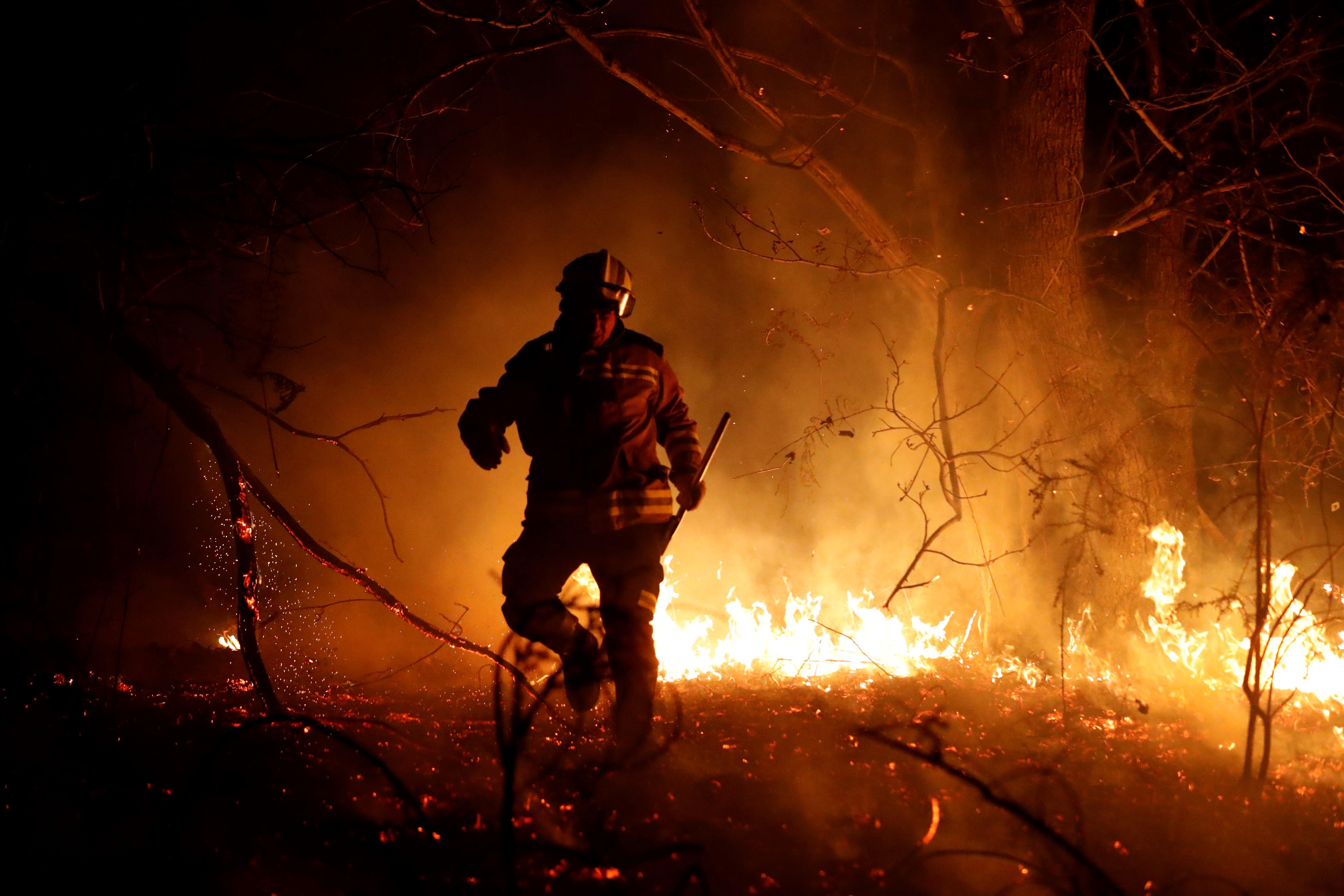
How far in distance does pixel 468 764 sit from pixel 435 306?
5633 millimetres

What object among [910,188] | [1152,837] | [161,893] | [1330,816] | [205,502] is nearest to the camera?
[161,893]

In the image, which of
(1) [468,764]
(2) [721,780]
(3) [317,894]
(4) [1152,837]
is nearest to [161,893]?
(3) [317,894]

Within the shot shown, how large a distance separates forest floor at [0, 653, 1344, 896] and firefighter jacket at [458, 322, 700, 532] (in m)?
1.06

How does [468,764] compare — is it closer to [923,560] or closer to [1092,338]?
[1092,338]

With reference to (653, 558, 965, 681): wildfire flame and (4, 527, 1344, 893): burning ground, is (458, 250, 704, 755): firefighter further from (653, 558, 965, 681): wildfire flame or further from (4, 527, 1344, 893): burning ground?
(653, 558, 965, 681): wildfire flame

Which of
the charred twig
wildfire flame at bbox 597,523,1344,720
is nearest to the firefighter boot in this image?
wildfire flame at bbox 597,523,1344,720

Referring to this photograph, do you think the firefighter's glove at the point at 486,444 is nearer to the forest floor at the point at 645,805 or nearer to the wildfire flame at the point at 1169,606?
the forest floor at the point at 645,805

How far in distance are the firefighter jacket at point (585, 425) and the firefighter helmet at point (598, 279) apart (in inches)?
8.0

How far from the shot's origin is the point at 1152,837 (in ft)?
9.27

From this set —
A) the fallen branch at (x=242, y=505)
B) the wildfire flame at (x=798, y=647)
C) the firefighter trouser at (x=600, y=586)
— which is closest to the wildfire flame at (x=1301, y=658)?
the wildfire flame at (x=798, y=647)

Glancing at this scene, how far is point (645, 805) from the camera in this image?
2920 mm

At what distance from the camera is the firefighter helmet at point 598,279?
12.4 feet

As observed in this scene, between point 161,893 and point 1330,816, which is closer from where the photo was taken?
point 161,893

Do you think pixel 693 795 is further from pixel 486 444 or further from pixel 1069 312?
pixel 1069 312
